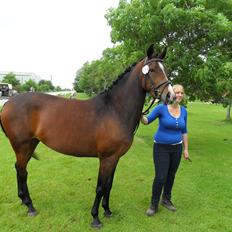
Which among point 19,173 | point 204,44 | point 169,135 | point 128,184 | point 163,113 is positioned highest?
point 204,44

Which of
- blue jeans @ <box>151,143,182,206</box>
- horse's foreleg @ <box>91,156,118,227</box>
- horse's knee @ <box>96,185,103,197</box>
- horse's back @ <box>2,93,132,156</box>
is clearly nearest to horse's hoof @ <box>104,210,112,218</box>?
horse's foreleg @ <box>91,156,118,227</box>

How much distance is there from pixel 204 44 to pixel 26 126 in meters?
5.82

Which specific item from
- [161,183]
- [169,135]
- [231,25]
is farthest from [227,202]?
[231,25]

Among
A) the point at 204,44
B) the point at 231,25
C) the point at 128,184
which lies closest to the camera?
the point at 128,184

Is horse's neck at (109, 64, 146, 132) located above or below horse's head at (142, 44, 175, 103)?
below

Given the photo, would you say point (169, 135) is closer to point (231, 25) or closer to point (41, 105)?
point (41, 105)

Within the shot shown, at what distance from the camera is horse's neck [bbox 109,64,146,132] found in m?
4.04

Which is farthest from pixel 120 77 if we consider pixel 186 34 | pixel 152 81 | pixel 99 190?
pixel 186 34

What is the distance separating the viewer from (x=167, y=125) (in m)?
4.35

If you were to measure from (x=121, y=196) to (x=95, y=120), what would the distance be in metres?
1.71

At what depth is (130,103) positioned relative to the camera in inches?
160

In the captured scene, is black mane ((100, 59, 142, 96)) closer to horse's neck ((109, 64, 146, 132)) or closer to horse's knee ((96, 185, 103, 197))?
horse's neck ((109, 64, 146, 132))

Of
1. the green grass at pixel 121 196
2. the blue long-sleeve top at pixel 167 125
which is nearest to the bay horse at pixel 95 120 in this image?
the green grass at pixel 121 196

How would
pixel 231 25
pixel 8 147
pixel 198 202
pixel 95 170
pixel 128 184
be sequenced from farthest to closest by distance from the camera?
1. pixel 8 147
2. pixel 231 25
3. pixel 95 170
4. pixel 128 184
5. pixel 198 202
